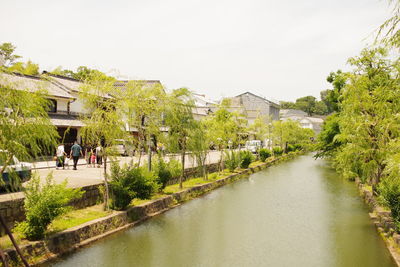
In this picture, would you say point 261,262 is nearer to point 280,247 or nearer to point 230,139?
point 280,247

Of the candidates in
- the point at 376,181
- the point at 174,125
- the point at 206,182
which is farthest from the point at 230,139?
the point at 376,181

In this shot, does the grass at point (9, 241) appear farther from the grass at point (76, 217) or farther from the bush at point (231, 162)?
the bush at point (231, 162)

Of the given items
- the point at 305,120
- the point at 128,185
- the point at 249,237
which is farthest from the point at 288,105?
the point at 128,185

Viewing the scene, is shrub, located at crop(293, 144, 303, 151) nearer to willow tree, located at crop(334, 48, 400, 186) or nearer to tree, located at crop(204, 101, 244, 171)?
tree, located at crop(204, 101, 244, 171)

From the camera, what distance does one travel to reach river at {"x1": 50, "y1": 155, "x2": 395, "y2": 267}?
9.32 m

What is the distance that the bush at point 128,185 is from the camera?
11.8 metres

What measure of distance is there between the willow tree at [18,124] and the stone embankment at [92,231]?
2665 mm

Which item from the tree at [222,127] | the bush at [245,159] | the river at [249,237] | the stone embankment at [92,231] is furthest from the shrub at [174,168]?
the bush at [245,159]

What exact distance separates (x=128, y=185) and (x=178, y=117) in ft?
17.2

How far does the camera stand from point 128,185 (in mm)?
12250

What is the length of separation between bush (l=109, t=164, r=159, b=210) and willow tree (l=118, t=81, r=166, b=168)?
146 centimetres

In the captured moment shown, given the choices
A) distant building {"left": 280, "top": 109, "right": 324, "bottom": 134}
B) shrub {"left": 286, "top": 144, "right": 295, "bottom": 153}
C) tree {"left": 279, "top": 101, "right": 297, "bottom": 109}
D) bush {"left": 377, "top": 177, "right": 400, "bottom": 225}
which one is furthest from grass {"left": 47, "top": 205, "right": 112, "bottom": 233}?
tree {"left": 279, "top": 101, "right": 297, "bottom": 109}

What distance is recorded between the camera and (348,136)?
1395 centimetres

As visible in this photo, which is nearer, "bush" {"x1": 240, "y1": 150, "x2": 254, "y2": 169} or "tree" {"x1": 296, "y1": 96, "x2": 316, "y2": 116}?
"bush" {"x1": 240, "y1": 150, "x2": 254, "y2": 169}
